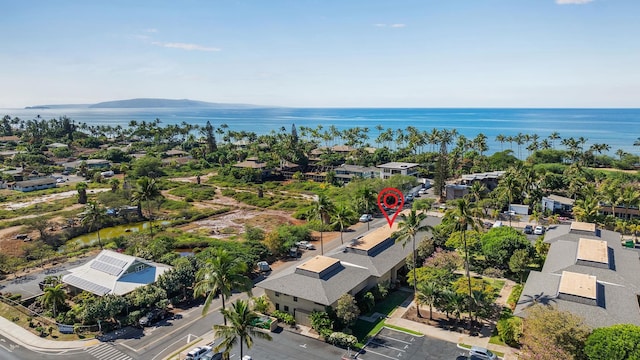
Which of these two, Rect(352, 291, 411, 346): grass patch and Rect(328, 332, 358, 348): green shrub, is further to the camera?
Rect(352, 291, 411, 346): grass patch

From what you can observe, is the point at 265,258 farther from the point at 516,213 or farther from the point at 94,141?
the point at 94,141

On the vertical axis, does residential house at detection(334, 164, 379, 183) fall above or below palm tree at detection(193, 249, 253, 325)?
below

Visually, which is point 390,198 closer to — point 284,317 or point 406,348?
point 284,317

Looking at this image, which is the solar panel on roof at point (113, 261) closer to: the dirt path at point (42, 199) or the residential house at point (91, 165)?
the dirt path at point (42, 199)

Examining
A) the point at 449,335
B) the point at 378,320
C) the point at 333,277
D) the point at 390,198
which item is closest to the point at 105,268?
→ the point at 333,277

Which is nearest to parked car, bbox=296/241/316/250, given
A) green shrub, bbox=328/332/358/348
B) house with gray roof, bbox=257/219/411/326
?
house with gray roof, bbox=257/219/411/326

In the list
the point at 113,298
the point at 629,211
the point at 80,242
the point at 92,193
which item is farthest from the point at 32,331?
the point at 629,211

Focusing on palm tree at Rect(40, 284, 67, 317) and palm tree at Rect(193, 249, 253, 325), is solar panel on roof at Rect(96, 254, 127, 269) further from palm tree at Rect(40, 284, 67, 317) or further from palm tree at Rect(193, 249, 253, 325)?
palm tree at Rect(193, 249, 253, 325)
